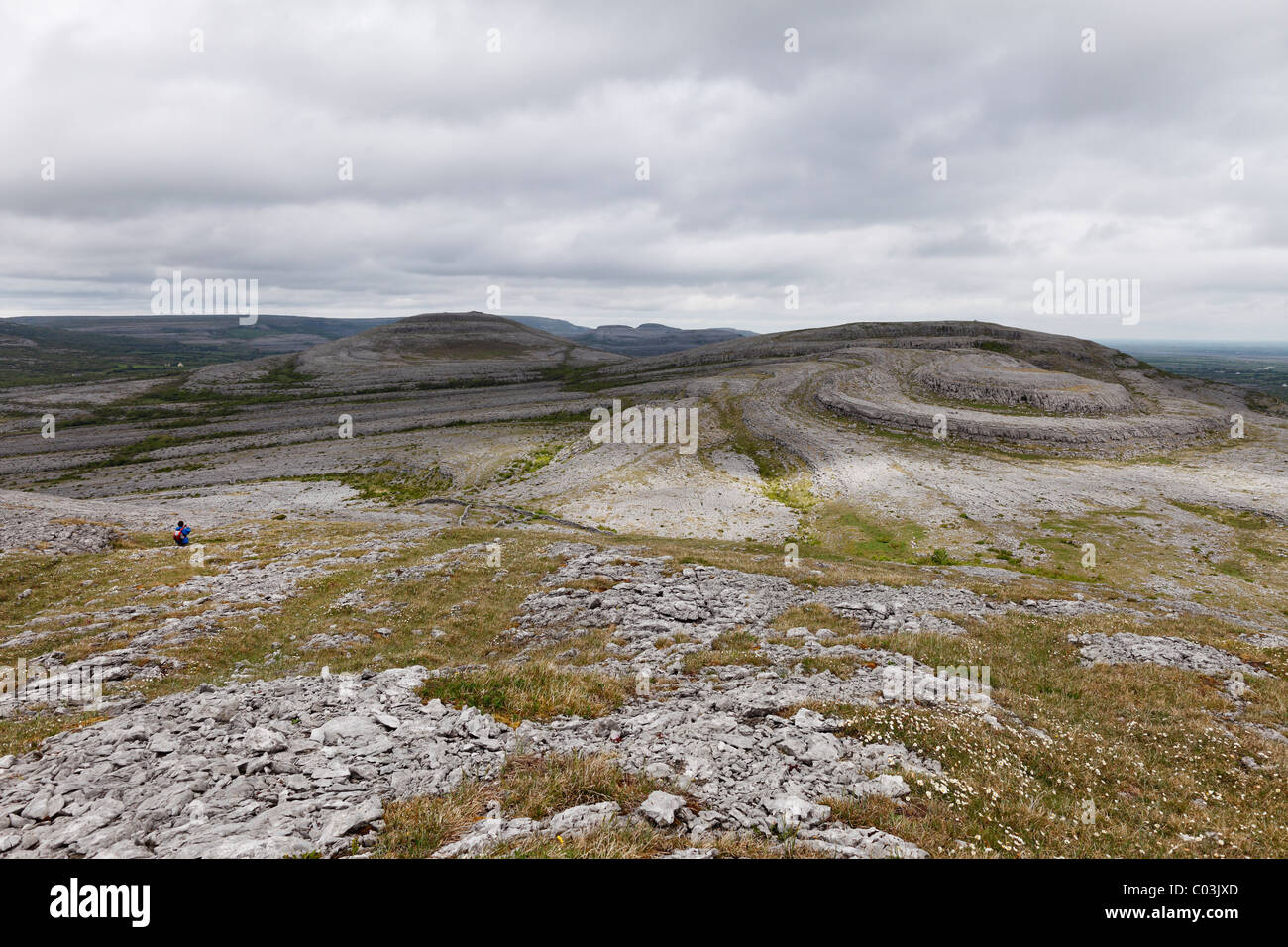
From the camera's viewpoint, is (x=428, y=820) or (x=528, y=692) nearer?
(x=428, y=820)

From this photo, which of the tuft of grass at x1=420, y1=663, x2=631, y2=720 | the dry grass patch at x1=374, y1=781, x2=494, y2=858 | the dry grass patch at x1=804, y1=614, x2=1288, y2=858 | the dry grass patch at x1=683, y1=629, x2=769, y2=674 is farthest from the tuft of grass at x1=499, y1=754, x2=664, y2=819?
the dry grass patch at x1=683, y1=629, x2=769, y2=674

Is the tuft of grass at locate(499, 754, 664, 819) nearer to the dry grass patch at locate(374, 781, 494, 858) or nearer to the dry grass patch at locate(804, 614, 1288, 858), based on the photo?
the dry grass patch at locate(374, 781, 494, 858)

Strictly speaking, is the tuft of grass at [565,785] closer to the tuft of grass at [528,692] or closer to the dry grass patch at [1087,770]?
the tuft of grass at [528,692]

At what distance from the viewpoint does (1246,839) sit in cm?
854

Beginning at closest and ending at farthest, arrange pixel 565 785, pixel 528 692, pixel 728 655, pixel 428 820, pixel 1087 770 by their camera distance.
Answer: pixel 428 820 < pixel 565 785 < pixel 1087 770 < pixel 528 692 < pixel 728 655

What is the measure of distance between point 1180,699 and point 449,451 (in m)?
84.8

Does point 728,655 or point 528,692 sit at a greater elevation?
point 528,692

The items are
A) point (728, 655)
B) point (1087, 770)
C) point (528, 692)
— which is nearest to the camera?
point (1087, 770)

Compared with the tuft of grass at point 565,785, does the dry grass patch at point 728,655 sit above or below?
below

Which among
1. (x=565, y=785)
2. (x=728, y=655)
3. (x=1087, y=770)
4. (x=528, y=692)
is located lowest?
(x=728, y=655)

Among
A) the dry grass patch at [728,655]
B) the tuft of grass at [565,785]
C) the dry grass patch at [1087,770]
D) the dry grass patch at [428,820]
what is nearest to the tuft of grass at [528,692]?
the tuft of grass at [565,785]

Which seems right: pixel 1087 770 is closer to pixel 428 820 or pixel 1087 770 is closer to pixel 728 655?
pixel 728 655

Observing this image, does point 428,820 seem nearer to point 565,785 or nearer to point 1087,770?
point 565,785

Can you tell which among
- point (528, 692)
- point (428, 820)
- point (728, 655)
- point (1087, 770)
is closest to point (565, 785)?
point (428, 820)
